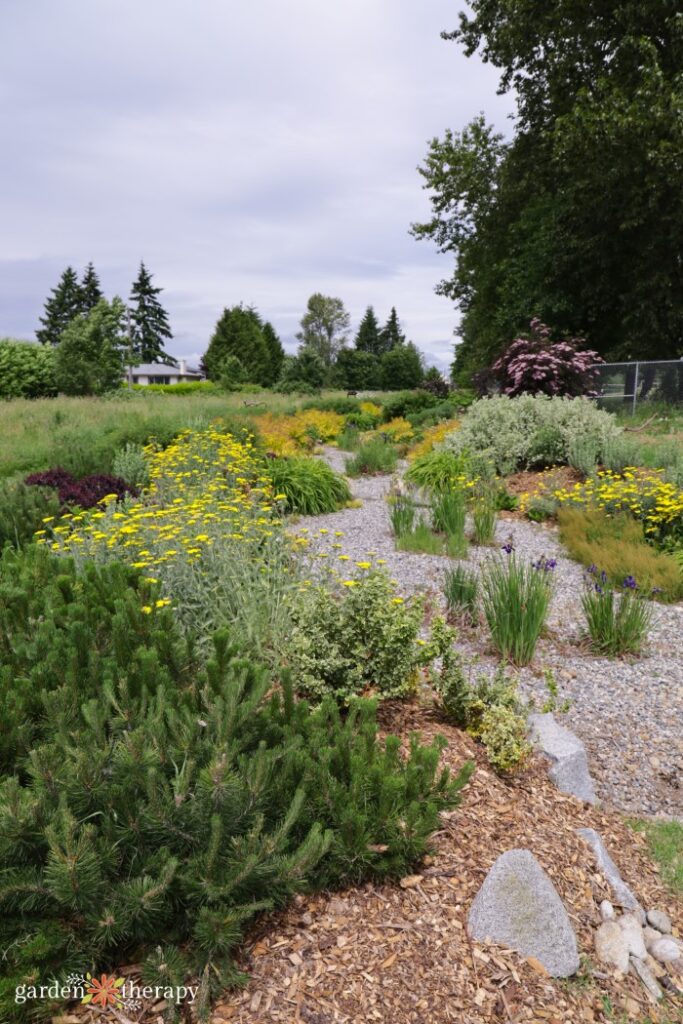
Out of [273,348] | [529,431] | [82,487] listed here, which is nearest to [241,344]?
[273,348]

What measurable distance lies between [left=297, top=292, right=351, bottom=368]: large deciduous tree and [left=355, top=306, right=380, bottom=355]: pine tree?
547cm

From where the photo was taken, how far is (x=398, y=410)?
63.9 feet

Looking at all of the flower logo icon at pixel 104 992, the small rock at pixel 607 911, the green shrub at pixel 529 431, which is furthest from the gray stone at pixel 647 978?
the green shrub at pixel 529 431

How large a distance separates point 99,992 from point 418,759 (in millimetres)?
1080

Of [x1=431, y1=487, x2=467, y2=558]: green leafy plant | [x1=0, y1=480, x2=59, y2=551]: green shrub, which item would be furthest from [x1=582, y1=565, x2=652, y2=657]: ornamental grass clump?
[x1=0, y1=480, x2=59, y2=551]: green shrub

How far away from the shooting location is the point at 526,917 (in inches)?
80.1

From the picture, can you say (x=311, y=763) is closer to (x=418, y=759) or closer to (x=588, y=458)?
(x=418, y=759)

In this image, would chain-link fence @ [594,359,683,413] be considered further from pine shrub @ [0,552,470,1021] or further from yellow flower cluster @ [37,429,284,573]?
pine shrub @ [0,552,470,1021]

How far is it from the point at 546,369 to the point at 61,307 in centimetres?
5779

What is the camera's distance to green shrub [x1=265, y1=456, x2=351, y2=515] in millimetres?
7934

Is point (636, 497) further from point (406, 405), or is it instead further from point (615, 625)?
point (406, 405)

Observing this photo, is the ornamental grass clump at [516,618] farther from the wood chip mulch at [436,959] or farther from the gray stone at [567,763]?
the wood chip mulch at [436,959]

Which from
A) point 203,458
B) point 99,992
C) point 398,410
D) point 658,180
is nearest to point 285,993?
point 99,992

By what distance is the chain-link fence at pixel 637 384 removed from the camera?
1420 centimetres
